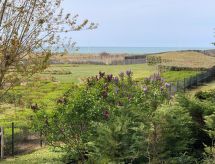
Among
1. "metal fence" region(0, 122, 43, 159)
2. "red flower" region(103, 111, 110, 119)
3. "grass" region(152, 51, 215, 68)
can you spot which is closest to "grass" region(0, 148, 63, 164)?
"metal fence" region(0, 122, 43, 159)

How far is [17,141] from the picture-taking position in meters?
19.1

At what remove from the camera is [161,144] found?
8.92 meters

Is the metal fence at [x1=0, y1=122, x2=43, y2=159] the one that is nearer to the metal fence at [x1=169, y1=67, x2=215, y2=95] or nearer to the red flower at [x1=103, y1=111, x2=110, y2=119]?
the red flower at [x1=103, y1=111, x2=110, y2=119]

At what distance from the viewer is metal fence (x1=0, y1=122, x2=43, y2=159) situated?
Answer: 17.3 meters

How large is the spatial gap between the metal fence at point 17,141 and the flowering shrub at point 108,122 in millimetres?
5482

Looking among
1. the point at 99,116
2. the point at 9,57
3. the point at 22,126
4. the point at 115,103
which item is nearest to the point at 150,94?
the point at 115,103

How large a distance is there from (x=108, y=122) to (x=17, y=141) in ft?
34.8

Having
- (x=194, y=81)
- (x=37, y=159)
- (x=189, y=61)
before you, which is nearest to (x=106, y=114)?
(x=37, y=159)

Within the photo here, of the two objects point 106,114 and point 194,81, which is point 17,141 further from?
point 194,81

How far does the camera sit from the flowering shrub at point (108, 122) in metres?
8.82

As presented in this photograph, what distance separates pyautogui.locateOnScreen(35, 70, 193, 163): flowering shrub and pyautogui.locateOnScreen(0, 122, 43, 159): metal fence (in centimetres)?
548

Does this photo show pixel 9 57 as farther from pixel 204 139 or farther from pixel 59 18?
pixel 204 139

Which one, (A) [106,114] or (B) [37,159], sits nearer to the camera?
(A) [106,114]

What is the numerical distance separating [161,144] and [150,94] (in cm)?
301
